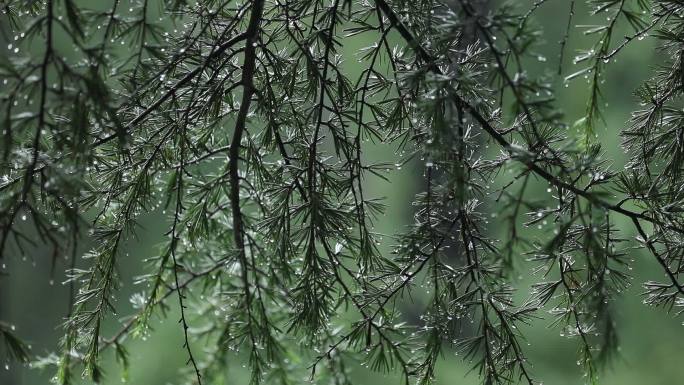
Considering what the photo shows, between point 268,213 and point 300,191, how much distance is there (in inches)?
1.7

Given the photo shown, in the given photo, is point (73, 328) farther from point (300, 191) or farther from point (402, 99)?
point (402, 99)

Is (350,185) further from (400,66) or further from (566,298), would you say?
(566,298)

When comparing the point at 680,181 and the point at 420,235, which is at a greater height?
the point at 680,181

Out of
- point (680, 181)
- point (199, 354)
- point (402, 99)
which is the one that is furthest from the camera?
point (199, 354)

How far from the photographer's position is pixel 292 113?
3.00 feet

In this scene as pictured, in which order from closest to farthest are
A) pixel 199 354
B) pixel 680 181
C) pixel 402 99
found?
pixel 402 99, pixel 680 181, pixel 199 354

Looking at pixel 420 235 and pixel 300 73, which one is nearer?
pixel 420 235

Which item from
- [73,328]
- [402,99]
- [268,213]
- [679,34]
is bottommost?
[73,328]

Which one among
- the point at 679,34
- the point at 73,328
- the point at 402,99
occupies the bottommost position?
the point at 73,328

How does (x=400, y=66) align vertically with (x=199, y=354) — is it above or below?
below

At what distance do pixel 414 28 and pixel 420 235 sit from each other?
0.74ft

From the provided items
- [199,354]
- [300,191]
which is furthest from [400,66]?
[199,354]

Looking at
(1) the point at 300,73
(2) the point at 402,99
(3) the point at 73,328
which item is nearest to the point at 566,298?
(2) the point at 402,99

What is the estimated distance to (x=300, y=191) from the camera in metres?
0.86
